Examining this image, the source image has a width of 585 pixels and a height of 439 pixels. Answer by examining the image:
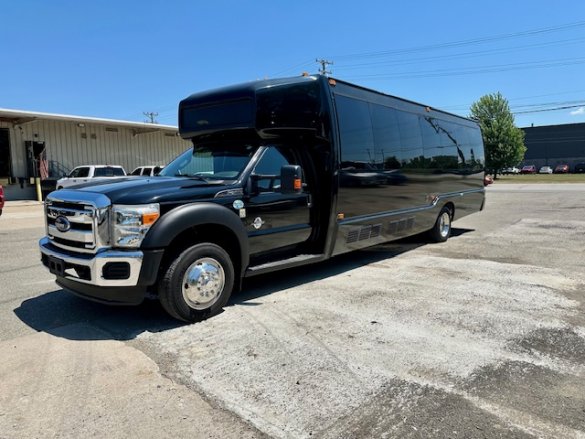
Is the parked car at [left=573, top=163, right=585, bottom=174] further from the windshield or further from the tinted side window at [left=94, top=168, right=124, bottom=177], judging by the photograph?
the windshield

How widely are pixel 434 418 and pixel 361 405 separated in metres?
0.48

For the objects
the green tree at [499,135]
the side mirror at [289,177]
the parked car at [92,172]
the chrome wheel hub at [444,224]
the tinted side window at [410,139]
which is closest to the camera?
the side mirror at [289,177]

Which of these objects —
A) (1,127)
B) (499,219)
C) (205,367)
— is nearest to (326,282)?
(205,367)

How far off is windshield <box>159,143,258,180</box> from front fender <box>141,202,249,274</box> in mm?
610

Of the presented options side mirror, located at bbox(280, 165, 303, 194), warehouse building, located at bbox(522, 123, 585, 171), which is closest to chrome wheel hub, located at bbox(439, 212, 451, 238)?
side mirror, located at bbox(280, 165, 303, 194)

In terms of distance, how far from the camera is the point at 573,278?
263 inches

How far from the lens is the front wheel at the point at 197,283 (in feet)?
15.1

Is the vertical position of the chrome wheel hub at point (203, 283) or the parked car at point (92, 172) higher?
the parked car at point (92, 172)

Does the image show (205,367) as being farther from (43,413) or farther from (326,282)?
(326,282)

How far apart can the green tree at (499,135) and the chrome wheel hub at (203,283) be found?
156 feet

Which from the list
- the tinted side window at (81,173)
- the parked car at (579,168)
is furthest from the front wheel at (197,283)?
the parked car at (579,168)

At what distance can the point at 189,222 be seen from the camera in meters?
4.62

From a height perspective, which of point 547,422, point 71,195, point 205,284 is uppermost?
point 71,195

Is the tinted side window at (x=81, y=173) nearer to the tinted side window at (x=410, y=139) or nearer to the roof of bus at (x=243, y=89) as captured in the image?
the roof of bus at (x=243, y=89)
